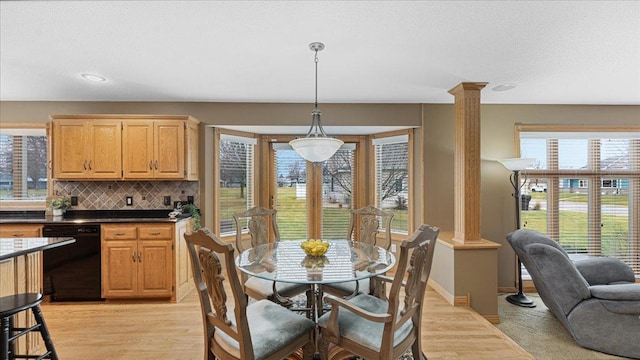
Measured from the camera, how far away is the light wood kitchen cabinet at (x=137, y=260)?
3.35m

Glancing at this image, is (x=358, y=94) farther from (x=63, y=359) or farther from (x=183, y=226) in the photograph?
(x=63, y=359)

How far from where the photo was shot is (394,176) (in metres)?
4.54

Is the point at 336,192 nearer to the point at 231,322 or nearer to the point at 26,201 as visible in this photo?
the point at 231,322

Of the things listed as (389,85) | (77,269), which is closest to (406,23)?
(389,85)

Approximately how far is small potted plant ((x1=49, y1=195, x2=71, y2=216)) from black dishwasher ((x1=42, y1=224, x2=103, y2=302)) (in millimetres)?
531

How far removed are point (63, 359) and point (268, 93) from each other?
10.5ft

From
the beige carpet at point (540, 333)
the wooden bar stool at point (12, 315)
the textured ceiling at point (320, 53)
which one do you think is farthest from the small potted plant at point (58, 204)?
the beige carpet at point (540, 333)

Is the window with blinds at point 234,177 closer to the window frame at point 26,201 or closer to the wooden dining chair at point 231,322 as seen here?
the window frame at point 26,201

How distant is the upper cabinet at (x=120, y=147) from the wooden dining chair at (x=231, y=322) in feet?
7.89

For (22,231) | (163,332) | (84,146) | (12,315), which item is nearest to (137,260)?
(163,332)

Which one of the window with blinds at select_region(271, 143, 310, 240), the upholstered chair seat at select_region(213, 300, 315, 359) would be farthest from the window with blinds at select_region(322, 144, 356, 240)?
the upholstered chair seat at select_region(213, 300, 315, 359)

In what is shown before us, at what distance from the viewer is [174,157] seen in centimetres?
368

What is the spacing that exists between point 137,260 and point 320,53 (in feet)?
10.0

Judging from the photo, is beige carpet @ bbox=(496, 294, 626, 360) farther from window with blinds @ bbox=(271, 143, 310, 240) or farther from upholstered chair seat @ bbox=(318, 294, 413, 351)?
window with blinds @ bbox=(271, 143, 310, 240)
